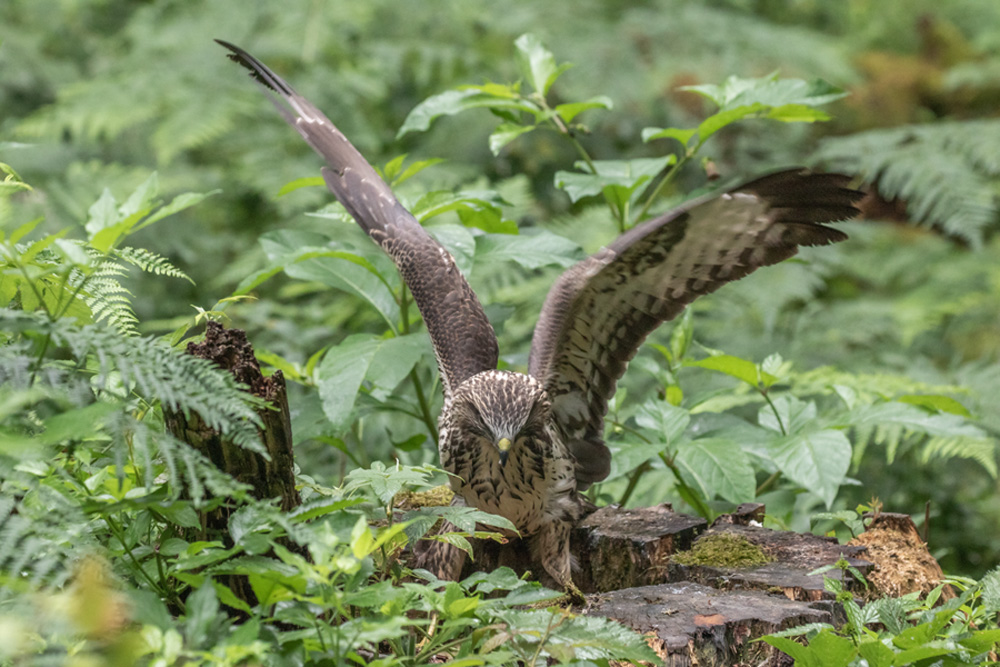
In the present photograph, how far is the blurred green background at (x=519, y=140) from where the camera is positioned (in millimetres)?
6098

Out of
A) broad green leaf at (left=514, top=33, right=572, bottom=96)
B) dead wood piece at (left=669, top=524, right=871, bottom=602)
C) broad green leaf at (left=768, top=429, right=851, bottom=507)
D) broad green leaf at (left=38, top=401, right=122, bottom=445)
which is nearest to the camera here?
broad green leaf at (left=38, top=401, right=122, bottom=445)

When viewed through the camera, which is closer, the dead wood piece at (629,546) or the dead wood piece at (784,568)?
the dead wood piece at (784,568)

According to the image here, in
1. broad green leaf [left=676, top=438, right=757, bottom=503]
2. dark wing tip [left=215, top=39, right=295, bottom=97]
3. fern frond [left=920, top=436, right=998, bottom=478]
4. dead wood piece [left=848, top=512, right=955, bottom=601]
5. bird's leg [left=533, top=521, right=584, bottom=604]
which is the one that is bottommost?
fern frond [left=920, top=436, right=998, bottom=478]

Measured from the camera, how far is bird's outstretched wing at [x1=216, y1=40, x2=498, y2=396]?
3.12 m

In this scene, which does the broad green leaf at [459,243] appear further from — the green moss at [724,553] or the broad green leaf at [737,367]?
the green moss at [724,553]

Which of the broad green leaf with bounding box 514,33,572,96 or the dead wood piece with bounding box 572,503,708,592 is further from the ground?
the broad green leaf with bounding box 514,33,572,96

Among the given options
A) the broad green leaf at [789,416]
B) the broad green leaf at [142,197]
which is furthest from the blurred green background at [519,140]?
the broad green leaf at [142,197]

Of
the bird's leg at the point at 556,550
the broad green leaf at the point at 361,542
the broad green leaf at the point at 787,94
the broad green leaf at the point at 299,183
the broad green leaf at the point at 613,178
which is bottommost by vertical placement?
the bird's leg at the point at 556,550

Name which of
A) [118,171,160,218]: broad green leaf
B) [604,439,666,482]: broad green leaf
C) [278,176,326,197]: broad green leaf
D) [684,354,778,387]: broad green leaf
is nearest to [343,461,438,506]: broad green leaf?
[604,439,666,482]: broad green leaf

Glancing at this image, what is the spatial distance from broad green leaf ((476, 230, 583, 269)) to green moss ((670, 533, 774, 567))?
1069mm

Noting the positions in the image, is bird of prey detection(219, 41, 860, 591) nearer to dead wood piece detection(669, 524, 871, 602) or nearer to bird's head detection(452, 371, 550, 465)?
bird's head detection(452, 371, 550, 465)

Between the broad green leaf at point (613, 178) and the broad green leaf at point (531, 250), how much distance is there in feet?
0.59

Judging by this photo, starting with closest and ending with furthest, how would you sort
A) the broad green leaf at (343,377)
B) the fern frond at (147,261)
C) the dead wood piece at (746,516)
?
the fern frond at (147,261) < the broad green leaf at (343,377) < the dead wood piece at (746,516)

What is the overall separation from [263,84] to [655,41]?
4.90 metres
